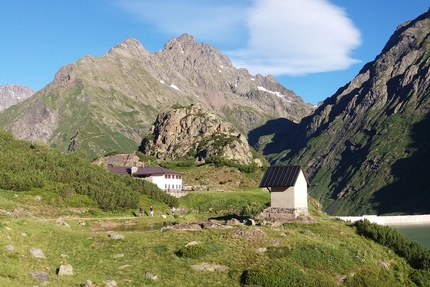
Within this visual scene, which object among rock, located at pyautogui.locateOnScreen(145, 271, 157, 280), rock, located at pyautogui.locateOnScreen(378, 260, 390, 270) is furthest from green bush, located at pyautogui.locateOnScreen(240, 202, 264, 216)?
rock, located at pyautogui.locateOnScreen(145, 271, 157, 280)

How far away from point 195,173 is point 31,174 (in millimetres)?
59259

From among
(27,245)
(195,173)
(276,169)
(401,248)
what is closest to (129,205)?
(276,169)

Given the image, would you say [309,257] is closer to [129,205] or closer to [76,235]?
[76,235]

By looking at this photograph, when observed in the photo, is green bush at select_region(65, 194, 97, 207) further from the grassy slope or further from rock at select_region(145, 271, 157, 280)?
rock at select_region(145, 271, 157, 280)

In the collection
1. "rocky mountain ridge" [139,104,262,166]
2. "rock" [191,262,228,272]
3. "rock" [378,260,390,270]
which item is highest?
"rocky mountain ridge" [139,104,262,166]

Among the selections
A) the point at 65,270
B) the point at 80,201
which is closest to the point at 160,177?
the point at 80,201

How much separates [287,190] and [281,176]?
6.71 ft

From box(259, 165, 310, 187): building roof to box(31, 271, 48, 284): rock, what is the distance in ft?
112

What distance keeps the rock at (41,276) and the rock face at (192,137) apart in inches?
4754

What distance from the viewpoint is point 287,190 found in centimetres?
5625

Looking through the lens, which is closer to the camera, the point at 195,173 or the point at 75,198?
the point at 75,198

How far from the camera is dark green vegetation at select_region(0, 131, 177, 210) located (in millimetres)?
59809

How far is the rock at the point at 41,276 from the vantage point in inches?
1063

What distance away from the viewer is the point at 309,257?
34.0m
